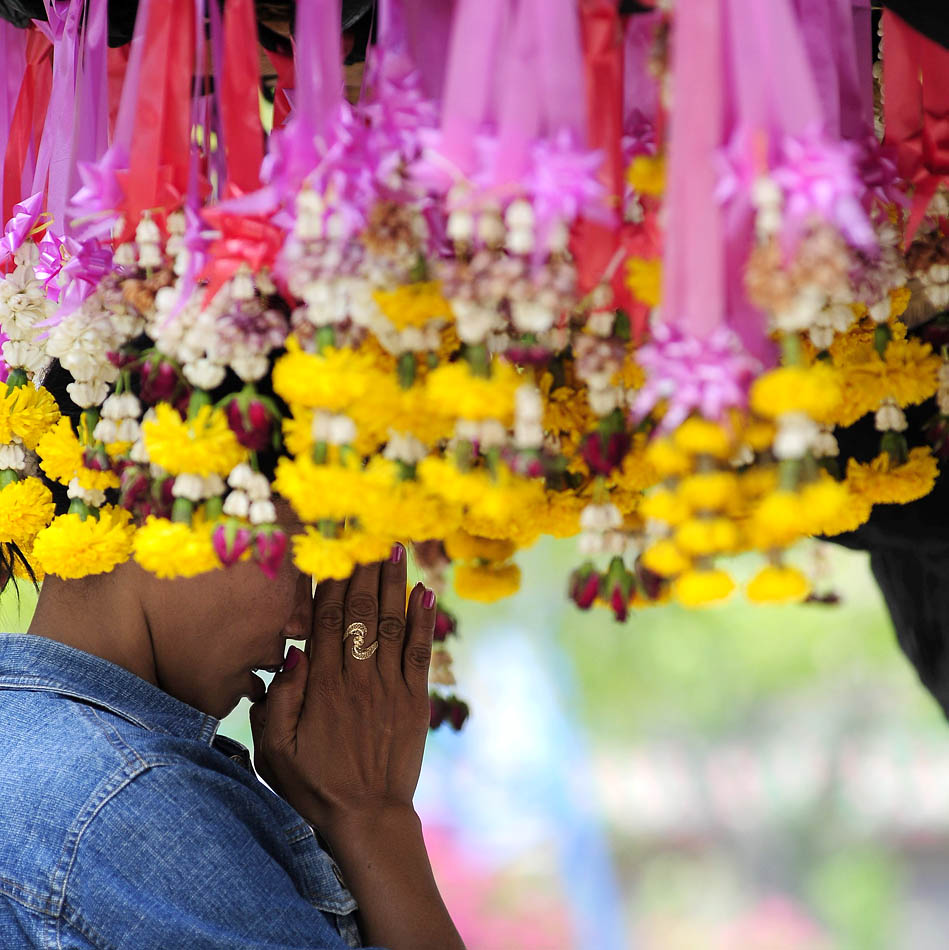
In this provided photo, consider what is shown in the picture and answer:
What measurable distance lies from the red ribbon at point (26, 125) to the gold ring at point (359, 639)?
1.87ft

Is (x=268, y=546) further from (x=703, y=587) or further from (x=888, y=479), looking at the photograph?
(x=888, y=479)

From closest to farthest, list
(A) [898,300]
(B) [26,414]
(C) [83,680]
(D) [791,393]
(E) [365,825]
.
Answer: (D) [791,393]
(A) [898,300]
(B) [26,414]
(C) [83,680]
(E) [365,825]

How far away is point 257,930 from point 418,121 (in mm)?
630

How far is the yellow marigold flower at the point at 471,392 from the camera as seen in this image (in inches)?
27.6

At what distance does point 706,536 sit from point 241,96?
0.48m

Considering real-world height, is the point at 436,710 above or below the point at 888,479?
below

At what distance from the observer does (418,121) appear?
2.44 ft

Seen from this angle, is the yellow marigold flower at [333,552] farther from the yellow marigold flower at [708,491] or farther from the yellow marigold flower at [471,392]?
the yellow marigold flower at [708,491]

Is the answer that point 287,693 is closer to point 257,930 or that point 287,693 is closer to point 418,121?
point 257,930

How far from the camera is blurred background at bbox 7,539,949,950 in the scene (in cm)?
375

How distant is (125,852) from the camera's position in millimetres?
918

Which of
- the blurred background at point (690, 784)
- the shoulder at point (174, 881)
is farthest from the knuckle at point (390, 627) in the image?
the blurred background at point (690, 784)

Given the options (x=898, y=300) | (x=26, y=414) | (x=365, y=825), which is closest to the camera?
(x=898, y=300)

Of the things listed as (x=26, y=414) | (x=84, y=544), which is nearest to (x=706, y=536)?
(x=84, y=544)
